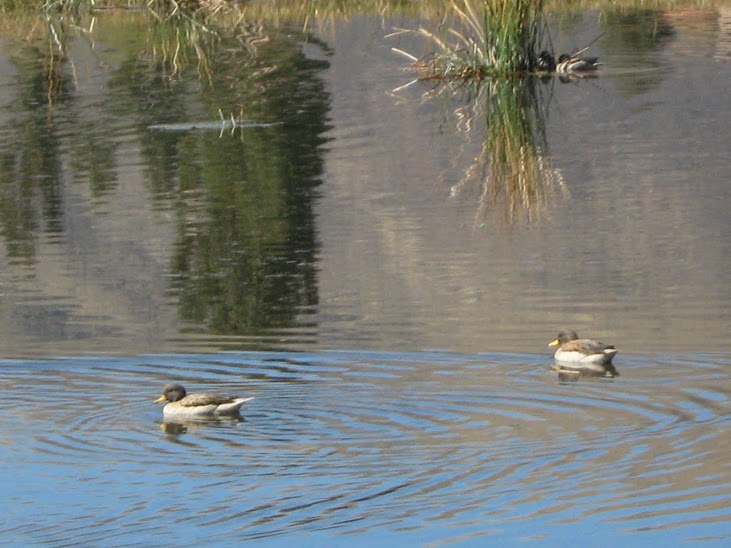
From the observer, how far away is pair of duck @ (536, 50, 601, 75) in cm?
3014

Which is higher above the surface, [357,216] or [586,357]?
[586,357]

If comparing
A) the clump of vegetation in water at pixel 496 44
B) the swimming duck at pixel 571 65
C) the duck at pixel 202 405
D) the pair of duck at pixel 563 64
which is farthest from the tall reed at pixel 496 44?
the duck at pixel 202 405

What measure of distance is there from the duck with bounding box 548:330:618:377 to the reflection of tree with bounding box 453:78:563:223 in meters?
5.98

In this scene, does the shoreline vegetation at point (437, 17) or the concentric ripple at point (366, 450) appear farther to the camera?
the shoreline vegetation at point (437, 17)

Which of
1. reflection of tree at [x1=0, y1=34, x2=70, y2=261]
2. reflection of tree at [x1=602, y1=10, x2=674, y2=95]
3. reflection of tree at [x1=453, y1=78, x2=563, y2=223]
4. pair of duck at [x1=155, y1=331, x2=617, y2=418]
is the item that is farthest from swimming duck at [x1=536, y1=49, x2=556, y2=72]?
pair of duck at [x1=155, y1=331, x2=617, y2=418]

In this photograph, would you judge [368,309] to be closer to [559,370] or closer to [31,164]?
[559,370]

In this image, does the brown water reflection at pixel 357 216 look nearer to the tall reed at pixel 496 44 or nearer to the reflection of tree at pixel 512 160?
the reflection of tree at pixel 512 160

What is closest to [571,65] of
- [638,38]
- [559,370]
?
[638,38]

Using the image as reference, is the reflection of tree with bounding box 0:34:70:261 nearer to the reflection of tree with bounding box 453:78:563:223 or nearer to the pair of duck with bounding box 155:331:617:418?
the reflection of tree with bounding box 453:78:563:223

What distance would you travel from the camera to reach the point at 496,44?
1142 inches

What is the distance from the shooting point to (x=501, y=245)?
16.5 meters

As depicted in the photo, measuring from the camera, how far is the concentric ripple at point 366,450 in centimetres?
857

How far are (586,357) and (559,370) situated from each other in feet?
0.73

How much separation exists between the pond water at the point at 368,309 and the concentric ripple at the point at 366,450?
0.02m
